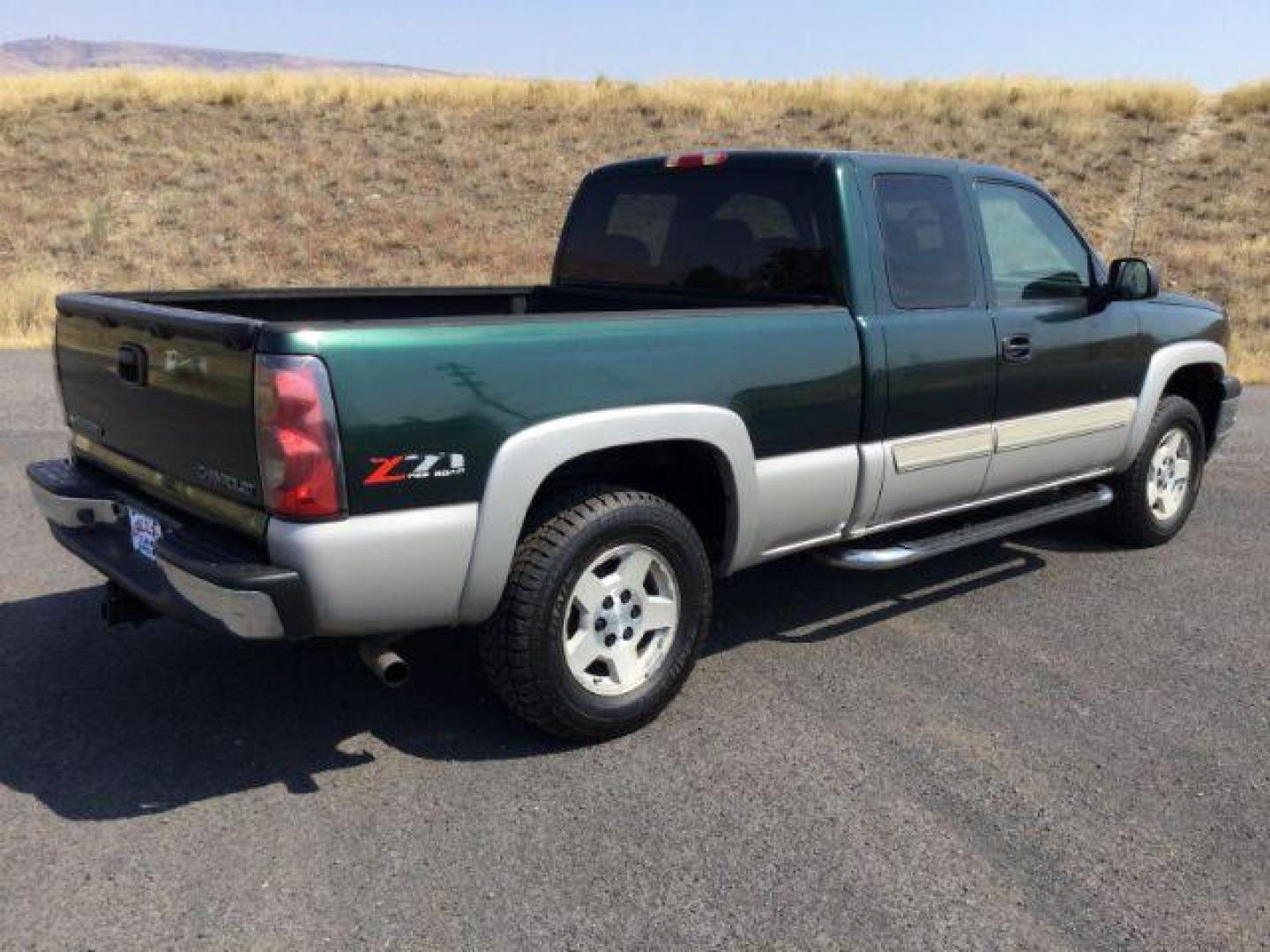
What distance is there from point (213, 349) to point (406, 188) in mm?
22328

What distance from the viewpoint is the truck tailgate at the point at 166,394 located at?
308cm

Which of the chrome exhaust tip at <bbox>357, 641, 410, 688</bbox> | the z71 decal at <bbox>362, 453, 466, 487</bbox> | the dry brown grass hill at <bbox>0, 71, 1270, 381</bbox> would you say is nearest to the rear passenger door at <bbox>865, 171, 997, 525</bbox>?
the z71 decal at <bbox>362, 453, 466, 487</bbox>

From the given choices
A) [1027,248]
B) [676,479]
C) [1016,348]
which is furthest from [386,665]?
[1027,248]

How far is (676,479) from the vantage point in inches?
166

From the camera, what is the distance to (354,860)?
303 centimetres

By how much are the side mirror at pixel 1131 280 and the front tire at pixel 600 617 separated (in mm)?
2642

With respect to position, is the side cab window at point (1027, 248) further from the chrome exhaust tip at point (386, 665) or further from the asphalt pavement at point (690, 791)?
the chrome exhaust tip at point (386, 665)

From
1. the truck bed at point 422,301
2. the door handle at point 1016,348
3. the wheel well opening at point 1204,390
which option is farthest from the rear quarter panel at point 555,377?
the wheel well opening at point 1204,390

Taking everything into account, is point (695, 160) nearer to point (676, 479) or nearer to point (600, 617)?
point (676, 479)

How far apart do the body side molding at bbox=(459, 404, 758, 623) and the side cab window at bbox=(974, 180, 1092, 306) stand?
6.14 feet

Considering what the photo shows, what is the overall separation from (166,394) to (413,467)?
879 millimetres

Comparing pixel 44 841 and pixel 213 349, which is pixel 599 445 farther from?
pixel 44 841

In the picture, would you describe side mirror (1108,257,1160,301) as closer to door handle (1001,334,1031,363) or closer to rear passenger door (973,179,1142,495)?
rear passenger door (973,179,1142,495)

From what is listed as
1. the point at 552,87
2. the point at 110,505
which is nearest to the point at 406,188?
the point at 552,87
